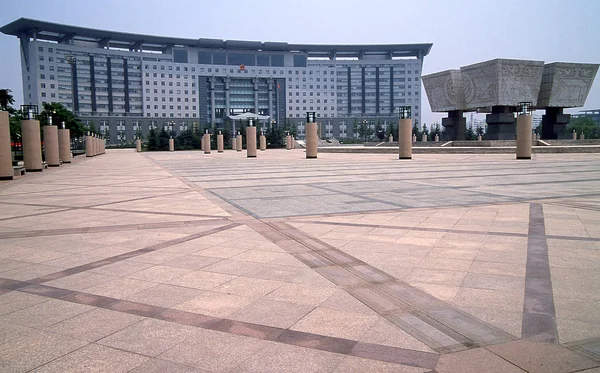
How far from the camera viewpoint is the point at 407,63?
13262 cm

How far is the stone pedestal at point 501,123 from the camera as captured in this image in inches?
1786

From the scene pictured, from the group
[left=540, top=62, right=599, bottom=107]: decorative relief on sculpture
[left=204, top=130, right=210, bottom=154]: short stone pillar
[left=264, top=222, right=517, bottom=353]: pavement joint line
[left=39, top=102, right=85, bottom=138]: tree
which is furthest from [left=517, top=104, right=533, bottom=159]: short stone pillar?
[left=39, top=102, right=85, bottom=138]: tree

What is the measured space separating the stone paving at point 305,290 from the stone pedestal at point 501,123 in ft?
130

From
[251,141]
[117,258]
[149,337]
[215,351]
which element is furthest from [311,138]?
[215,351]

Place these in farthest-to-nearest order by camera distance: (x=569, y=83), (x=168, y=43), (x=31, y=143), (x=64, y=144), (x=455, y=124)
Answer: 1. (x=168, y=43)
2. (x=455, y=124)
3. (x=569, y=83)
4. (x=64, y=144)
5. (x=31, y=143)

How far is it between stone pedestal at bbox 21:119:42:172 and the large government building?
84.2 meters

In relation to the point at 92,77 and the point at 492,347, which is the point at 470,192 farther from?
the point at 92,77

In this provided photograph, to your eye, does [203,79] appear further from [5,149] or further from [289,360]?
[289,360]

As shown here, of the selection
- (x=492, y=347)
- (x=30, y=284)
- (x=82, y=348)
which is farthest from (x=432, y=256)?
(x=30, y=284)

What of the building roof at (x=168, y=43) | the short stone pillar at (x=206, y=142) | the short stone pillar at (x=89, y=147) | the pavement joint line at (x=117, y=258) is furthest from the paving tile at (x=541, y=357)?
the building roof at (x=168, y=43)

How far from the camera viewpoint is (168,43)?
118 metres

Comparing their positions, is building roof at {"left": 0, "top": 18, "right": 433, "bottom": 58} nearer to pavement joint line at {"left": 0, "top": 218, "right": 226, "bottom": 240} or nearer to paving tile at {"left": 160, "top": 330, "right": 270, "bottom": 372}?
pavement joint line at {"left": 0, "top": 218, "right": 226, "bottom": 240}

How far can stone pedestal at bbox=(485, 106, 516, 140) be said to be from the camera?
45375 millimetres

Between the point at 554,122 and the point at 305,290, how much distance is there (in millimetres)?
52210
